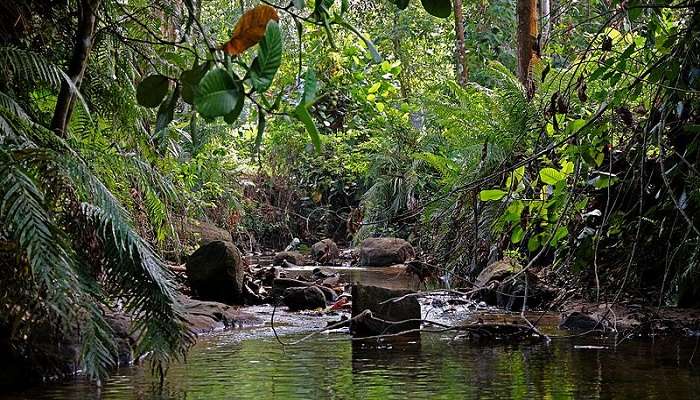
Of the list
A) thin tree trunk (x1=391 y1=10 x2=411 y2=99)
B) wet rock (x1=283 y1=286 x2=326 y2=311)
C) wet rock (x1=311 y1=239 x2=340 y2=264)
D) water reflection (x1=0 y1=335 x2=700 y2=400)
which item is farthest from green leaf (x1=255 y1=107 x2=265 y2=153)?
thin tree trunk (x1=391 y1=10 x2=411 y2=99)

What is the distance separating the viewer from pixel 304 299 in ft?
21.5

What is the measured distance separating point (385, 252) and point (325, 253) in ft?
6.10

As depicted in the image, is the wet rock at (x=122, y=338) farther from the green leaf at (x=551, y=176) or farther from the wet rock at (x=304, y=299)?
the wet rock at (x=304, y=299)

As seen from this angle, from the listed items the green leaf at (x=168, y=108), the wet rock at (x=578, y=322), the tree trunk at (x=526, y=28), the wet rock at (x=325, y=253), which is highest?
the tree trunk at (x=526, y=28)

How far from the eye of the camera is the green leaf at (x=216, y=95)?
3.42ft

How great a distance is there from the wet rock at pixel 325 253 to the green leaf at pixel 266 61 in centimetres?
1170

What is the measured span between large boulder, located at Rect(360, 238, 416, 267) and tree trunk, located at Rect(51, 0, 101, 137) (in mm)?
7798

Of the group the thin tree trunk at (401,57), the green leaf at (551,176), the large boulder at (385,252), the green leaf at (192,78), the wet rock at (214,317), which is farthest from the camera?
the thin tree trunk at (401,57)

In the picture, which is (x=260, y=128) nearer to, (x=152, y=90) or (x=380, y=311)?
(x=152, y=90)

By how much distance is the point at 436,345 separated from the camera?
14.5 ft

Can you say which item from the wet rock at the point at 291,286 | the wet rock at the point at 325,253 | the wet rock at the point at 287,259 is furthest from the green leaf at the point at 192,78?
the wet rock at the point at 325,253

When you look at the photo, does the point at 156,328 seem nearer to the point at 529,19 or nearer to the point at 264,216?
the point at 529,19

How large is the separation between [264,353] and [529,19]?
554 cm

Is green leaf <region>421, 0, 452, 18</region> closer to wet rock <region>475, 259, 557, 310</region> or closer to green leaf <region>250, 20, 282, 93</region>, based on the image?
green leaf <region>250, 20, 282, 93</region>
